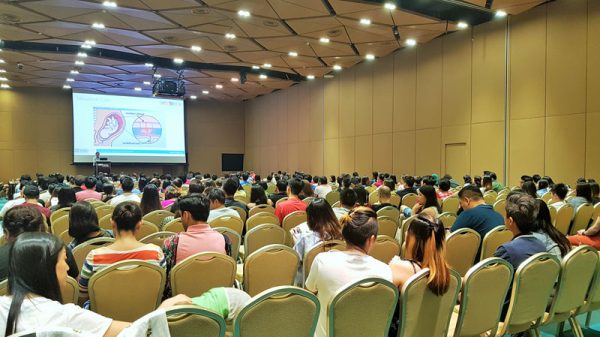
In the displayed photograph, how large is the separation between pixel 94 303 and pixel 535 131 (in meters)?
11.2

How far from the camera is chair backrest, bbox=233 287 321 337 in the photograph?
177 cm

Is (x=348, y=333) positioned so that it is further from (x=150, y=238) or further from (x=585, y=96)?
(x=585, y=96)

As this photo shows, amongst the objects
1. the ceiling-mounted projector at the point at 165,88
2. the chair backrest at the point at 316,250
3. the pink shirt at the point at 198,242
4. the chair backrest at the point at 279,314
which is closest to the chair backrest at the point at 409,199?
the chair backrest at the point at 316,250

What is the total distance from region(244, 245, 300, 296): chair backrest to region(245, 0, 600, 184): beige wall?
9.33 m

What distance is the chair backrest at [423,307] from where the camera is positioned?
2.19m

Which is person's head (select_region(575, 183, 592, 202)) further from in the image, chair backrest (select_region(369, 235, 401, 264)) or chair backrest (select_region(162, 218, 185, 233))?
chair backrest (select_region(162, 218, 185, 233))

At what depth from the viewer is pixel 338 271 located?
2.30 metres

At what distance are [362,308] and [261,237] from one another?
2.18 meters

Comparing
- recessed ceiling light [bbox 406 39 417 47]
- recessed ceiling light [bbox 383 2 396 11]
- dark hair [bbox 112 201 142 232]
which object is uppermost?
recessed ceiling light [bbox 406 39 417 47]

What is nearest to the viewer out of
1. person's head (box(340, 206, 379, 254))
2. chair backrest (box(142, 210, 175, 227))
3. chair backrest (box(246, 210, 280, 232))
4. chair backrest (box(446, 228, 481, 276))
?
person's head (box(340, 206, 379, 254))

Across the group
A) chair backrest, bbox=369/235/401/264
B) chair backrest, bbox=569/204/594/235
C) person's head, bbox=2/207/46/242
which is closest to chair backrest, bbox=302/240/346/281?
chair backrest, bbox=369/235/401/264

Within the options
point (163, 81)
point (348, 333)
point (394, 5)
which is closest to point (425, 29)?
point (394, 5)

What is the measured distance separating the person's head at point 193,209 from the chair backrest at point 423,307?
1.83 m

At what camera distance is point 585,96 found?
9.48 meters
